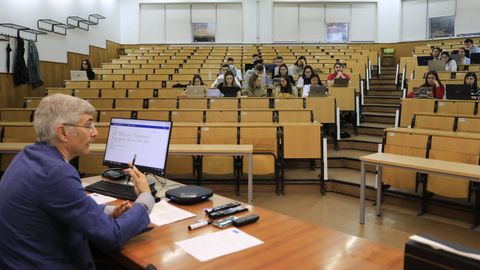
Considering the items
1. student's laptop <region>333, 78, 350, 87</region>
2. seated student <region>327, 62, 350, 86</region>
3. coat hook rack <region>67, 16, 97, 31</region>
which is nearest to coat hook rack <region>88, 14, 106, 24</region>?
coat hook rack <region>67, 16, 97, 31</region>

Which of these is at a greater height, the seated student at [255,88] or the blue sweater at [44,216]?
the seated student at [255,88]

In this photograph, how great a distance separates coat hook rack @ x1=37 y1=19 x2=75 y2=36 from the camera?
870cm

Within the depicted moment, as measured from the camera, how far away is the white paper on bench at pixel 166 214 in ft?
5.69

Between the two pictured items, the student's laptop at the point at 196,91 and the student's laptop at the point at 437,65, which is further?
the student's laptop at the point at 437,65

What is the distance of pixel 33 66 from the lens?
796 cm

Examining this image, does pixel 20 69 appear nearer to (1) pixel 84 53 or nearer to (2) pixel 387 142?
(1) pixel 84 53

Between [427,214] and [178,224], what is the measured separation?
324 centimetres

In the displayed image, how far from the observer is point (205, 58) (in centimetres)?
1117

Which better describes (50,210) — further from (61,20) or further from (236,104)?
(61,20)

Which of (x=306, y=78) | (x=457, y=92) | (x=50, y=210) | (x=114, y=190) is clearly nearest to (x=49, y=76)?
(x=306, y=78)

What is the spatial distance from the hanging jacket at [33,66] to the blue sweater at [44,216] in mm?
7476

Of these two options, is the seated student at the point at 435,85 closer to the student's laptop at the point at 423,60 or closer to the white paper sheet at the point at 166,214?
the student's laptop at the point at 423,60

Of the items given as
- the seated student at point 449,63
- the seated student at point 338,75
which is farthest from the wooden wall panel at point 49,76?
the seated student at point 449,63

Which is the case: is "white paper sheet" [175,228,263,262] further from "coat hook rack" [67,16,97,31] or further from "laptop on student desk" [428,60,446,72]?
"coat hook rack" [67,16,97,31]
